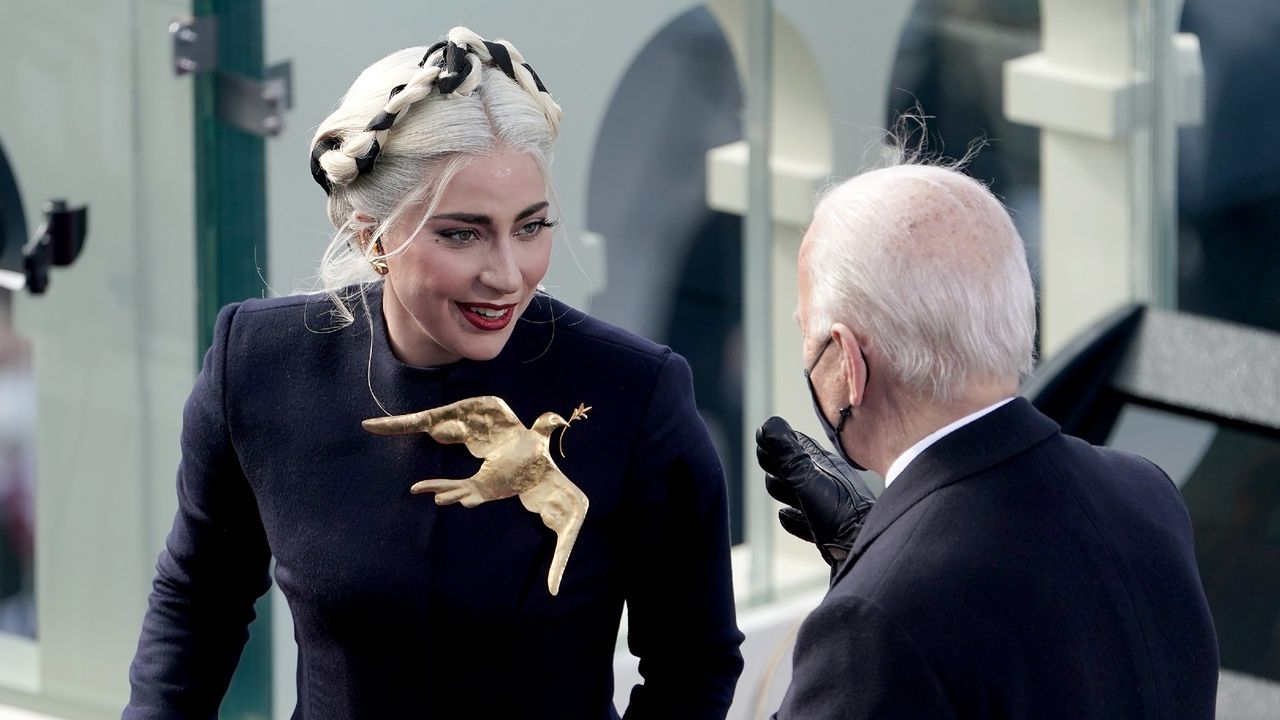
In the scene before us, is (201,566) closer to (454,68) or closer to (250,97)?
(454,68)

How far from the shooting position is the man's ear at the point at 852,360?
Result: 77.4 inches

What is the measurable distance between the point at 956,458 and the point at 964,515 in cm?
7

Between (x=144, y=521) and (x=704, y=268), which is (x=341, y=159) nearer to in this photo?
(x=144, y=521)

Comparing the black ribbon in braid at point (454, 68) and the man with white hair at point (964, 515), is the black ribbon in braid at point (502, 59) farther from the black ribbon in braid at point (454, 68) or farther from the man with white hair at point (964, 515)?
the man with white hair at point (964, 515)

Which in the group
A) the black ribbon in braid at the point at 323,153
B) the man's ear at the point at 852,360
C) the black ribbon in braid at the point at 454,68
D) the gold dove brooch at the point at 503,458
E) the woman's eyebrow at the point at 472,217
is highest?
the black ribbon in braid at the point at 454,68

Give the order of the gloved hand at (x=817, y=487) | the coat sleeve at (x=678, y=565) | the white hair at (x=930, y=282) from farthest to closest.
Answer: the gloved hand at (x=817, y=487) → the coat sleeve at (x=678, y=565) → the white hair at (x=930, y=282)

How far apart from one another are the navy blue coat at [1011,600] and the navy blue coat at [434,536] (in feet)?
1.05

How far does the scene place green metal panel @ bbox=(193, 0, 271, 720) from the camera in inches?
147

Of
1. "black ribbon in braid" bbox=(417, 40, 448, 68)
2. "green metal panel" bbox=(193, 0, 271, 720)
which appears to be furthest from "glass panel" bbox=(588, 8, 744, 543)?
"black ribbon in braid" bbox=(417, 40, 448, 68)

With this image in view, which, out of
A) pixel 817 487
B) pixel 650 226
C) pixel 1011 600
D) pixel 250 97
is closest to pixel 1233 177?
pixel 650 226

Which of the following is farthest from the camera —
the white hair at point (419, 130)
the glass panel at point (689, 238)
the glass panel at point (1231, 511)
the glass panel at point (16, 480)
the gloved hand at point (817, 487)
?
the glass panel at point (689, 238)

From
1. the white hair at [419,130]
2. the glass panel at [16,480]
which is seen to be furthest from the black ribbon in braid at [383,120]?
the glass panel at [16,480]

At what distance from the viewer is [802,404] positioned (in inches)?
194

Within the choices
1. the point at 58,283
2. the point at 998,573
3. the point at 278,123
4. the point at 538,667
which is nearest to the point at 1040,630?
the point at 998,573
